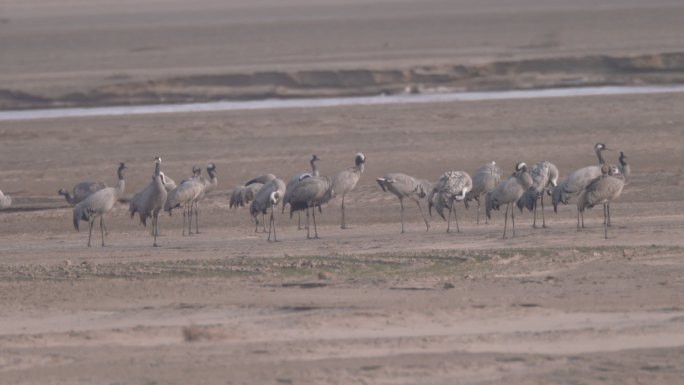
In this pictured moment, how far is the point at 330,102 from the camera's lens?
1249 inches

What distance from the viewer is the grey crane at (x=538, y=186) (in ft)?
54.3

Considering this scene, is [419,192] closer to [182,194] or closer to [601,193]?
[601,193]

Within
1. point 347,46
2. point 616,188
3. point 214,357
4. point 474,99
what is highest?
point 347,46

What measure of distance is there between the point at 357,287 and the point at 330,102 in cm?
1938

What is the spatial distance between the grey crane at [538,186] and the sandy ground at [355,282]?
310mm

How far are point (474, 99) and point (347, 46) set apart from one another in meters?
13.7

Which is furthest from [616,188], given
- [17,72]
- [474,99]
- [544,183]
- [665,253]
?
[17,72]

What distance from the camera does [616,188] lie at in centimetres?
1588

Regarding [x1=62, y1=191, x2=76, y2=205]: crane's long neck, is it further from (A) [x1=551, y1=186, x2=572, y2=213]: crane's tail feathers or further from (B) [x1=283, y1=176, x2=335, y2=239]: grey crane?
(A) [x1=551, y1=186, x2=572, y2=213]: crane's tail feathers

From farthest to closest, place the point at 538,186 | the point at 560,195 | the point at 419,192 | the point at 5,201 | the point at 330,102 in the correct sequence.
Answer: the point at 330,102
the point at 5,201
the point at 419,192
the point at 538,186
the point at 560,195

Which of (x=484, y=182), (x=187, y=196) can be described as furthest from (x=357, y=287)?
(x=187, y=196)

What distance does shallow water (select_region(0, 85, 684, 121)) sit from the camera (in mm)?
30484

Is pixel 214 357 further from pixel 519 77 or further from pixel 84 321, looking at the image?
pixel 519 77

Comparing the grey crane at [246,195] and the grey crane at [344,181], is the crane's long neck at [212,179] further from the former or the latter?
the grey crane at [344,181]
